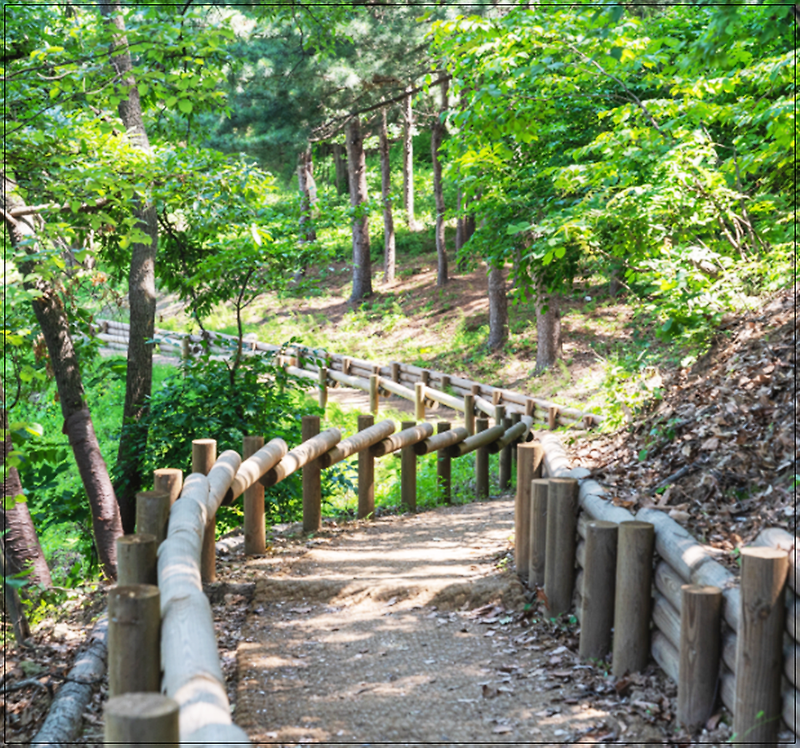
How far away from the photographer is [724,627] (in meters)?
2.90

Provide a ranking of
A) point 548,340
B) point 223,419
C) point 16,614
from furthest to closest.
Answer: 1. point 548,340
2. point 223,419
3. point 16,614

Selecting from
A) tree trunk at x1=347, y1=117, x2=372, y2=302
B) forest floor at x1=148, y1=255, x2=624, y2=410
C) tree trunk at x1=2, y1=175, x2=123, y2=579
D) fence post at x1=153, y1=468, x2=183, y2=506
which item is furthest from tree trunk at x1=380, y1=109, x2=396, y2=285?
fence post at x1=153, y1=468, x2=183, y2=506

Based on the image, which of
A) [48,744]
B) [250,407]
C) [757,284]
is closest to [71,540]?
[250,407]

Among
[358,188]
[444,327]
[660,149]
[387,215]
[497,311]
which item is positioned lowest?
[444,327]

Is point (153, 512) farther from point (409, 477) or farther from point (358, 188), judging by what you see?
point (358, 188)

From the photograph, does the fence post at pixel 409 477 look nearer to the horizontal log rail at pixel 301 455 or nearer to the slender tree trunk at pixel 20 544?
the horizontal log rail at pixel 301 455

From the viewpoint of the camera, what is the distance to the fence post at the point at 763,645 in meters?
2.57

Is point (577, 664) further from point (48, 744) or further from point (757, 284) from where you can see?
point (757, 284)

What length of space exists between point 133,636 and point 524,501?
3543mm

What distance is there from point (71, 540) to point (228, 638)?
693cm

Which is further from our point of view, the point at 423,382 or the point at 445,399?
the point at 423,382

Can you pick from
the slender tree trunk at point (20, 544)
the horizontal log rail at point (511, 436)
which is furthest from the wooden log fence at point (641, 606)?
the horizontal log rail at point (511, 436)

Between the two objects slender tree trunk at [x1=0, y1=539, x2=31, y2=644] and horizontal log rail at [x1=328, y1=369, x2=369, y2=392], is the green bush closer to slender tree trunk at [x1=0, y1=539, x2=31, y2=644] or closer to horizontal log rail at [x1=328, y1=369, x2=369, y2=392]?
slender tree trunk at [x1=0, y1=539, x2=31, y2=644]

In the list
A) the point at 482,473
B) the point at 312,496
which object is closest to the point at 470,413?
the point at 482,473
